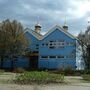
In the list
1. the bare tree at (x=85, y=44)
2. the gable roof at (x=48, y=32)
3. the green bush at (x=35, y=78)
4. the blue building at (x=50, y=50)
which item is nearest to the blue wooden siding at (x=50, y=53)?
the blue building at (x=50, y=50)

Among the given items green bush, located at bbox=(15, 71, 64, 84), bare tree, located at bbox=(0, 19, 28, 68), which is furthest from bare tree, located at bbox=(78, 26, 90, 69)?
green bush, located at bbox=(15, 71, 64, 84)

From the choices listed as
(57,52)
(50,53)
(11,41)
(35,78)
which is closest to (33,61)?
(50,53)

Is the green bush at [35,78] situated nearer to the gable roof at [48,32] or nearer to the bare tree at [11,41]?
the bare tree at [11,41]

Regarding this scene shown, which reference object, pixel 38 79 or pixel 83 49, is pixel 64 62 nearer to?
pixel 83 49

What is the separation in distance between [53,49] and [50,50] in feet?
2.14

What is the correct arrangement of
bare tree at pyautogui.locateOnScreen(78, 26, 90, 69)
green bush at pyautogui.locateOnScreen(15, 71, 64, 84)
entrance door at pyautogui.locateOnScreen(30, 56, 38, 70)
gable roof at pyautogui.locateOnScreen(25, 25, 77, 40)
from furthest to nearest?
entrance door at pyautogui.locateOnScreen(30, 56, 38, 70), gable roof at pyautogui.locateOnScreen(25, 25, 77, 40), bare tree at pyautogui.locateOnScreen(78, 26, 90, 69), green bush at pyautogui.locateOnScreen(15, 71, 64, 84)

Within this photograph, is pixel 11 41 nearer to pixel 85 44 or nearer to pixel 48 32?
pixel 48 32

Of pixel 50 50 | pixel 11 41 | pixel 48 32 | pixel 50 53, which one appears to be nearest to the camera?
pixel 11 41

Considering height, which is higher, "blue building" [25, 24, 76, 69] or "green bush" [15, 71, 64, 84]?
"blue building" [25, 24, 76, 69]

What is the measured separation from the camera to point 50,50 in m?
59.3

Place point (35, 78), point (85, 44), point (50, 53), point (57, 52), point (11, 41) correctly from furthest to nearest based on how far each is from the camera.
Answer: point (50, 53)
point (57, 52)
point (11, 41)
point (85, 44)
point (35, 78)

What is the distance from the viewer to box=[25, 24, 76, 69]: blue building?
57.7m

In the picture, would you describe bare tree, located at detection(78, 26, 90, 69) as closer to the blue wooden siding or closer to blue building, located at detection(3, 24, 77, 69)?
blue building, located at detection(3, 24, 77, 69)

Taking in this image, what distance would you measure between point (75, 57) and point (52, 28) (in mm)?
7435
